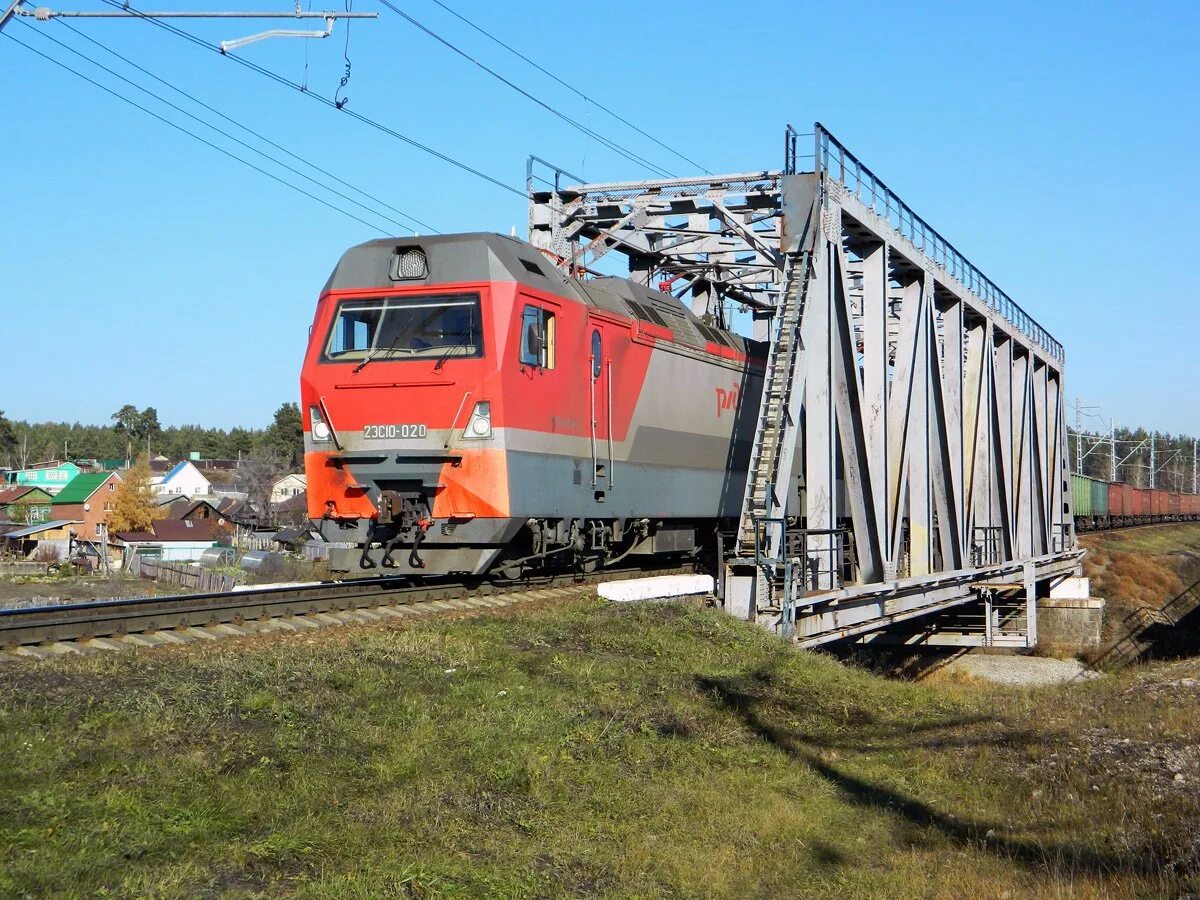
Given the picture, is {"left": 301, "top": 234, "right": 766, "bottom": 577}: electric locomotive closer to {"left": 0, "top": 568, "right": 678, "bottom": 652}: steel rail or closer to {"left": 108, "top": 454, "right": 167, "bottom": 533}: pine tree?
{"left": 0, "top": 568, "right": 678, "bottom": 652}: steel rail

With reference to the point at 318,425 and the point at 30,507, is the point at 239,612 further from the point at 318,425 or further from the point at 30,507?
the point at 30,507

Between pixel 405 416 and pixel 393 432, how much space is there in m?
0.26

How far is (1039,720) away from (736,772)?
15.0 ft

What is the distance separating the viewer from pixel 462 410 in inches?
558

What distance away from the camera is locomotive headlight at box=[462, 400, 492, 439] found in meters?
14.1

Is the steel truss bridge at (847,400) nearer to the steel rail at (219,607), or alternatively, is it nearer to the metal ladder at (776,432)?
the metal ladder at (776,432)

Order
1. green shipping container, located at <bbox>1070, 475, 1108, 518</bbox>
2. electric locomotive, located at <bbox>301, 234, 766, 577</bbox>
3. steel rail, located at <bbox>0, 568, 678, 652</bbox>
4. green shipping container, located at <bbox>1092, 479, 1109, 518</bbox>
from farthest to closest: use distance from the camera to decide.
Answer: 1. green shipping container, located at <bbox>1092, 479, 1109, 518</bbox>
2. green shipping container, located at <bbox>1070, 475, 1108, 518</bbox>
3. electric locomotive, located at <bbox>301, 234, 766, 577</bbox>
4. steel rail, located at <bbox>0, 568, 678, 652</bbox>

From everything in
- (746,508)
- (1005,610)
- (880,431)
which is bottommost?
(1005,610)

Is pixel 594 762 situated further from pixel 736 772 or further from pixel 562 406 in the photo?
pixel 562 406

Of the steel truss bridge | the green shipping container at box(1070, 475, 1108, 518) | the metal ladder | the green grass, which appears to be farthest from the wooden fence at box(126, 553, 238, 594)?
the green shipping container at box(1070, 475, 1108, 518)

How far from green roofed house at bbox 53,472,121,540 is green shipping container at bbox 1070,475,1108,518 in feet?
222

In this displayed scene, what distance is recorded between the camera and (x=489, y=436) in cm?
1407

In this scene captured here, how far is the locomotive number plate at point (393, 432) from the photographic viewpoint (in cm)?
1435

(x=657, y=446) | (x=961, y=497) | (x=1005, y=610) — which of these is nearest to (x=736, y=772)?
(x=657, y=446)
